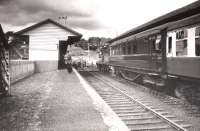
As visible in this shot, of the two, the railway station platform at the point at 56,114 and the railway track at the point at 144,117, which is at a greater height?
the railway station platform at the point at 56,114

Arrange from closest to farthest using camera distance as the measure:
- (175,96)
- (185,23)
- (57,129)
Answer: (57,129) → (185,23) → (175,96)

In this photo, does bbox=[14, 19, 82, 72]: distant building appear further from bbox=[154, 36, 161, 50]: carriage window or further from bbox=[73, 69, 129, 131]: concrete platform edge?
bbox=[73, 69, 129, 131]: concrete platform edge

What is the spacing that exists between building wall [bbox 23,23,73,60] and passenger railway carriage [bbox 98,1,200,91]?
10.7 meters

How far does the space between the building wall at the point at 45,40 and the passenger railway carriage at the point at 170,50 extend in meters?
10.7

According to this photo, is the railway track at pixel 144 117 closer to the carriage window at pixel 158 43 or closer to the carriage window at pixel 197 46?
the carriage window at pixel 197 46

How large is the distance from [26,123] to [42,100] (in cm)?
301

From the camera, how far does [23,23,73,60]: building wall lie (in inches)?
952

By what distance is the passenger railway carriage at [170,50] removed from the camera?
8039mm

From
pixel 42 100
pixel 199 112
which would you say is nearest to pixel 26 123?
pixel 42 100

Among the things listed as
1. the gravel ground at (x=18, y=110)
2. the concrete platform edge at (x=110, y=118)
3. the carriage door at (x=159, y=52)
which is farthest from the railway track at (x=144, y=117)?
the gravel ground at (x=18, y=110)

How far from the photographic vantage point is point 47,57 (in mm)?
24406

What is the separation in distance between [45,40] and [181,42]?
17.7 metres

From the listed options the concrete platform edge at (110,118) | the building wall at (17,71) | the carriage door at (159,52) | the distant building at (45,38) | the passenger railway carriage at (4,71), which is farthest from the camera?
the distant building at (45,38)

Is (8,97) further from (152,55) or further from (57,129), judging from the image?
(152,55)
